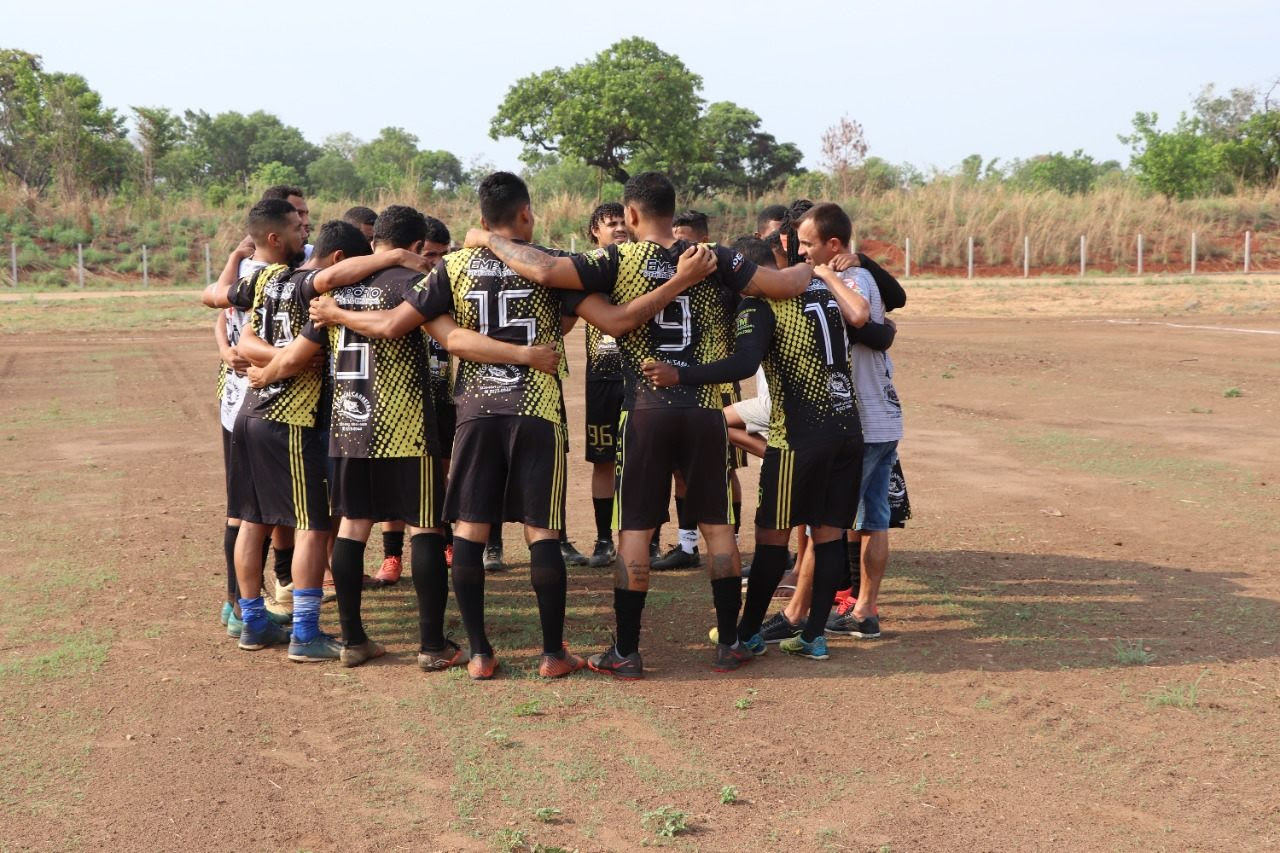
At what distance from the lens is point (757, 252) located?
6.24 metres

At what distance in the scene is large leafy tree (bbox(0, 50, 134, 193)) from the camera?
53.3 m

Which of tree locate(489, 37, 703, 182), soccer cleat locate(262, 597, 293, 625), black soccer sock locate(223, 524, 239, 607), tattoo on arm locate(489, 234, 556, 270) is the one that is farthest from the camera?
tree locate(489, 37, 703, 182)

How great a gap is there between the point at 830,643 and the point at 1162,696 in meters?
1.59

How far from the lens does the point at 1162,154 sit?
50.5 metres

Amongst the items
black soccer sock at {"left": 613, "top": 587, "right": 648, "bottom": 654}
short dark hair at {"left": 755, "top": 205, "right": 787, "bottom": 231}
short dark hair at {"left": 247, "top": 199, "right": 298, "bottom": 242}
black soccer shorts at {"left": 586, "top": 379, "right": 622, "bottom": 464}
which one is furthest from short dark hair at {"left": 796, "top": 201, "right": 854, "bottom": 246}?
short dark hair at {"left": 247, "top": 199, "right": 298, "bottom": 242}

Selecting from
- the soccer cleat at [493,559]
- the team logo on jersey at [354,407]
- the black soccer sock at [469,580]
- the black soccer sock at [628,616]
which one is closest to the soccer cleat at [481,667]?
the black soccer sock at [469,580]

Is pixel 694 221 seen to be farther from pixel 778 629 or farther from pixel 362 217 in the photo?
pixel 778 629

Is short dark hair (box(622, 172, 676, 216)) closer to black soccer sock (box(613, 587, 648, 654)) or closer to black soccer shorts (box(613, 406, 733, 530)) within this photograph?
black soccer shorts (box(613, 406, 733, 530))

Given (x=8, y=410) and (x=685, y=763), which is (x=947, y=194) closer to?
(x=8, y=410)

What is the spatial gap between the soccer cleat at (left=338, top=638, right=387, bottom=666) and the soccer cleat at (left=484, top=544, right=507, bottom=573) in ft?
5.86

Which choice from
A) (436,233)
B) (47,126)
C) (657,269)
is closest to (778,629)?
(657,269)

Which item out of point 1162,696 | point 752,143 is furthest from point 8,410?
point 752,143

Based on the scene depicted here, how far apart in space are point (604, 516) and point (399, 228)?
277 centimetres

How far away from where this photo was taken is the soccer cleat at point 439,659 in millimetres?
5785
